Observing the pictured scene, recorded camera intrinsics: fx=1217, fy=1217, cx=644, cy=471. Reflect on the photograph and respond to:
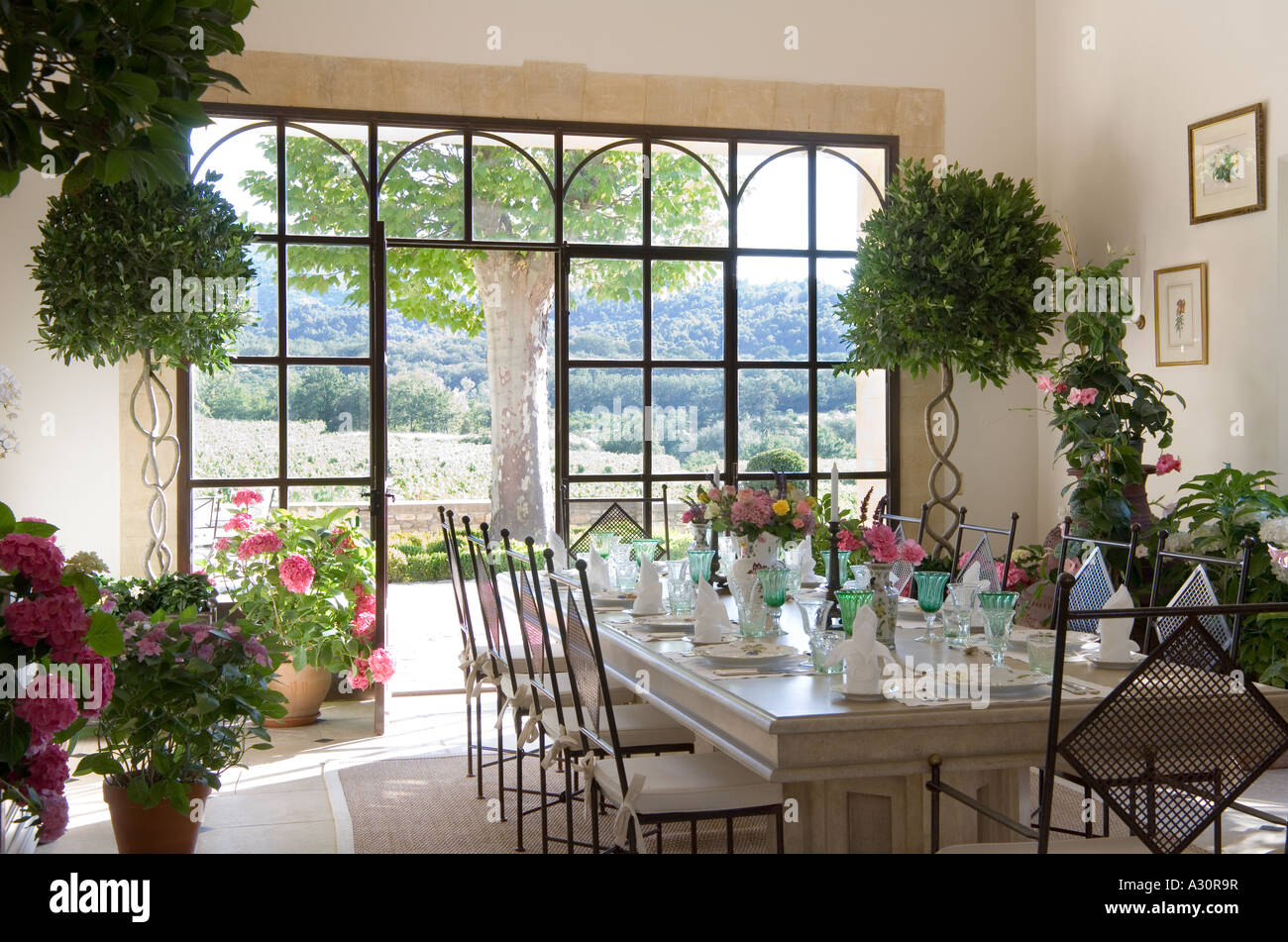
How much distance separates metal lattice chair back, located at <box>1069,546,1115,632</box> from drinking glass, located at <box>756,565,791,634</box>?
0.89m

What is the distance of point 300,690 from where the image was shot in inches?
234

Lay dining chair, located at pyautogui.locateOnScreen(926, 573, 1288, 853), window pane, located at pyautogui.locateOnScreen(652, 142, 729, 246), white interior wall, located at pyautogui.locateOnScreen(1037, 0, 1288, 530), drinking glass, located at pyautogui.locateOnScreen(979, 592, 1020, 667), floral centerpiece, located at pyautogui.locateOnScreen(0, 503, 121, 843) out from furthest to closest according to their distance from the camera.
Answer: window pane, located at pyautogui.locateOnScreen(652, 142, 729, 246) < white interior wall, located at pyautogui.locateOnScreen(1037, 0, 1288, 530) < drinking glass, located at pyautogui.locateOnScreen(979, 592, 1020, 667) < dining chair, located at pyautogui.locateOnScreen(926, 573, 1288, 853) < floral centerpiece, located at pyautogui.locateOnScreen(0, 503, 121, 843)

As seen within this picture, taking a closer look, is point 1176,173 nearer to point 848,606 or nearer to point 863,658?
point 848,606

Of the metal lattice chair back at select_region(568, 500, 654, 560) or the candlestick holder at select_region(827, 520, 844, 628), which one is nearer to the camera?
the candlestick holder at select_region(827, 520, 844, 628)

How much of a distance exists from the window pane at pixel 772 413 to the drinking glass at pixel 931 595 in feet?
10.9

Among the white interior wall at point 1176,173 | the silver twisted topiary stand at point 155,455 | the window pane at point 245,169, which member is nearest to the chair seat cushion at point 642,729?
the silver twisted topiary stand at point 155,455

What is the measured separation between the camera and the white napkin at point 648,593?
4.32 m

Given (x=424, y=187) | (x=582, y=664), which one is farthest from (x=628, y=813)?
(x=424, y=187)

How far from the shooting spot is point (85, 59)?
1.13 meters

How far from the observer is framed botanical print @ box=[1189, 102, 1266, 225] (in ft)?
17.9

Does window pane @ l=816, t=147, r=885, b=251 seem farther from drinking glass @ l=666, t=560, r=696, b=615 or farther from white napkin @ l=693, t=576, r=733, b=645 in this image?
white napkin @ l=693, t=576, r=733, b=645

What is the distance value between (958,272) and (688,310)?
4.95ft

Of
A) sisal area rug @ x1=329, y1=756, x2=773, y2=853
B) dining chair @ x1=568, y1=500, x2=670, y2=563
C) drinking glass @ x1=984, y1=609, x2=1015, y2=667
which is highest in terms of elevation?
dining chair @ x1=568, y1=500, x2=670, y2=563

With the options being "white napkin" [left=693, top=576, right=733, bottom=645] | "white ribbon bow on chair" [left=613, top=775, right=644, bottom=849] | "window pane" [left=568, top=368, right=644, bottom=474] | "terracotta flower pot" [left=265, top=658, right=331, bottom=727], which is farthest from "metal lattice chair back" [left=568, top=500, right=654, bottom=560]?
"white ribbon bow on chair" [left=613, top=775, right=644, bottom=849]
